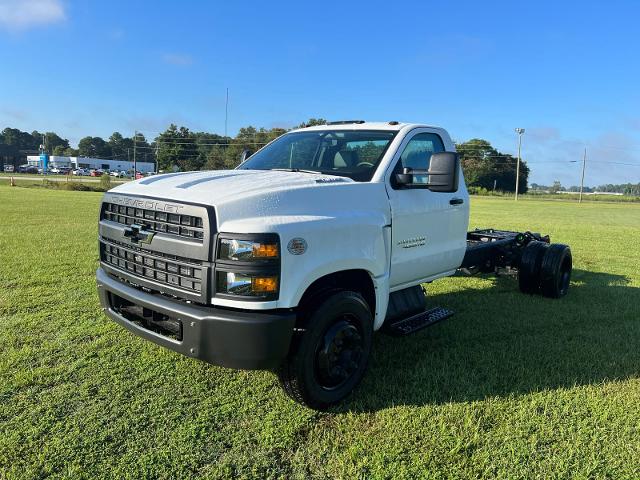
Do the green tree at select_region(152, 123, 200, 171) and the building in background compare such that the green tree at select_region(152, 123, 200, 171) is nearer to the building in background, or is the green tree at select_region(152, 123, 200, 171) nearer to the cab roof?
the building in background

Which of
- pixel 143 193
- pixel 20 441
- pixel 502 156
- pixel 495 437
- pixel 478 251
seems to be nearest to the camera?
pixel 20 441

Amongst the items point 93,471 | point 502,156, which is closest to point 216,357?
point 93,471

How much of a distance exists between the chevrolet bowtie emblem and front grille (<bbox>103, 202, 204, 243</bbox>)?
39 mm

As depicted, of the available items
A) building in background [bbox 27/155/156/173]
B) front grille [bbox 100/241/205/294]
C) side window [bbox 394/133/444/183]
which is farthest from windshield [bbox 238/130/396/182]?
building in background [bbox 27/155/156/173]

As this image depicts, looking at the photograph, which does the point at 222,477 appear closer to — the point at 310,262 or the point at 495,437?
the point at 310,262

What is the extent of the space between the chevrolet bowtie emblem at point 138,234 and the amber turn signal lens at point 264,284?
87 cm

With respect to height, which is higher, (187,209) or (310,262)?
(187,209)

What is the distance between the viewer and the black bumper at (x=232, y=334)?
282 centimetres

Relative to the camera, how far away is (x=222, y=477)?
8.74 feet

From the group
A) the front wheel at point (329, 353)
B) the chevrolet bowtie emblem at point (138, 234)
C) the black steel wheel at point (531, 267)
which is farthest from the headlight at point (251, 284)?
the black steel wheel at point (531, 267)

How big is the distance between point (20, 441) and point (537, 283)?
20.5 ft

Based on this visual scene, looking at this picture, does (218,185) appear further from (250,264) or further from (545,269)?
(545,269)

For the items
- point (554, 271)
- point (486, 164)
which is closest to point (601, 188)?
point (486, 164)

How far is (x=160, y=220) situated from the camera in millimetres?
3184
